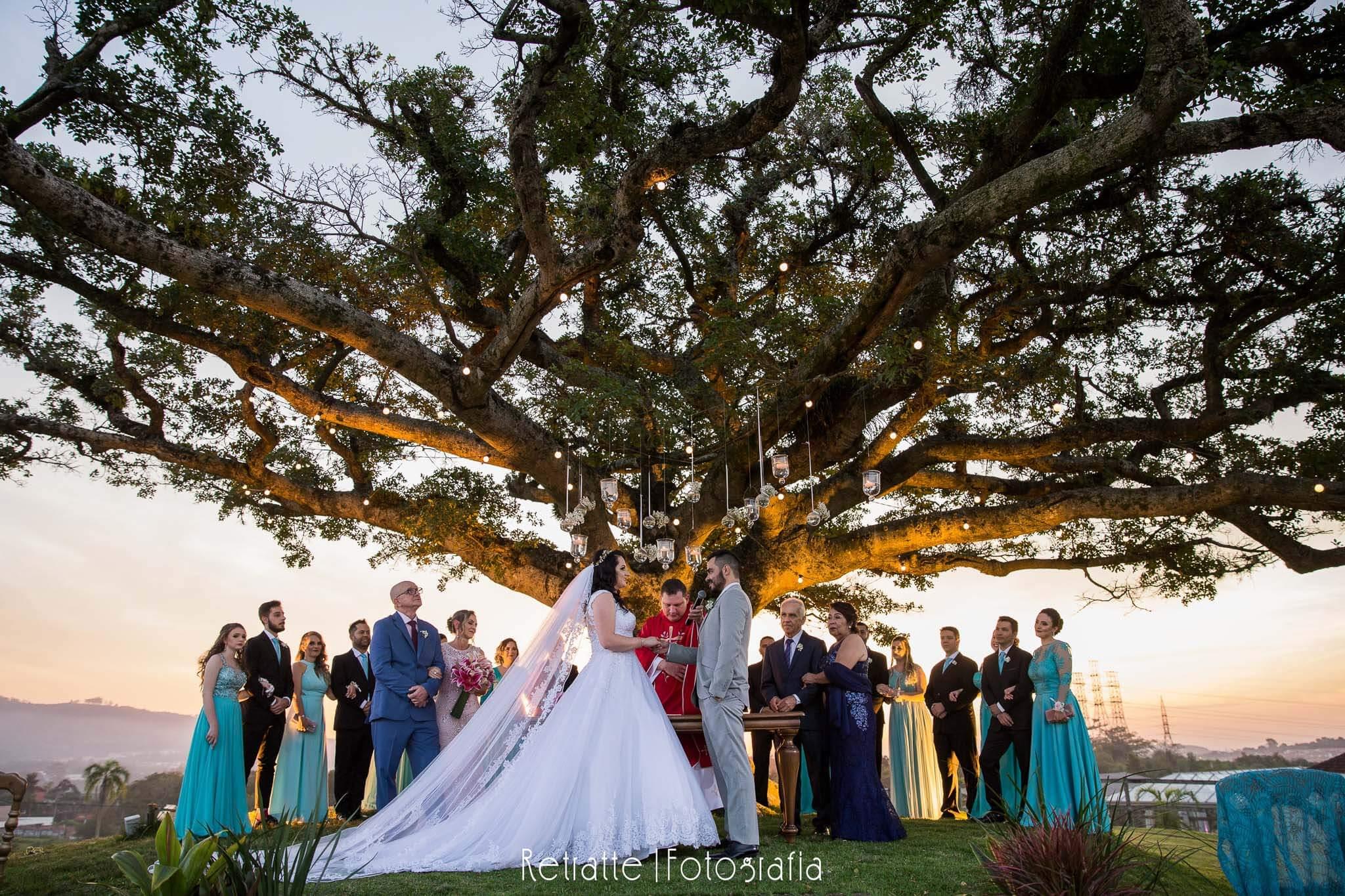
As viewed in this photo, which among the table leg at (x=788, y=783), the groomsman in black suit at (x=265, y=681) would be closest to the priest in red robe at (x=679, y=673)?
the table leg at (x=788, y=783)

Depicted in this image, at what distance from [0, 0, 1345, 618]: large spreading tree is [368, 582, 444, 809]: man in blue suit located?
2.42m

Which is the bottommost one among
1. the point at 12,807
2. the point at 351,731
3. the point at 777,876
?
the point at 777,876

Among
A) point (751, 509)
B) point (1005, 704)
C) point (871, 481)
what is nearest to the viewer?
point (1005, 704)

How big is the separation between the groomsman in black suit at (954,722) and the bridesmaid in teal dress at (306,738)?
5.30 meters

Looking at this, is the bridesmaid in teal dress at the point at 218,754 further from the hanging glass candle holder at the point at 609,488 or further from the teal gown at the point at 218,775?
the hanging glass candle holder at the point at 609,488

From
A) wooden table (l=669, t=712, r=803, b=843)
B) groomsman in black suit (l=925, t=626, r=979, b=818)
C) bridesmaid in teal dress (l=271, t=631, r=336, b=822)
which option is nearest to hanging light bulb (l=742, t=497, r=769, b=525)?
groomsman in black suit (l=925, t=626, r=979, b=818)

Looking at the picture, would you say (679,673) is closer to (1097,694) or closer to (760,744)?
(760,744)

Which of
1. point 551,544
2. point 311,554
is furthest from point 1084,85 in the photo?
point 311,554

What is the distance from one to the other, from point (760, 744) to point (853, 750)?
216cm

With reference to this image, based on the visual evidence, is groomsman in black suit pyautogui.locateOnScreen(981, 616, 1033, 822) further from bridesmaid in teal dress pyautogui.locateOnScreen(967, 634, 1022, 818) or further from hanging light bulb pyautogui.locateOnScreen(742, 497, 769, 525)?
hanging light bulb pyautogui.locateOnScreen(742, 497, 769, 525)

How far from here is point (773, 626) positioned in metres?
13.4

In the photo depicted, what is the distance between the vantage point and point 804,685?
6719 millimetres

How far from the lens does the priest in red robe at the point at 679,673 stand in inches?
256

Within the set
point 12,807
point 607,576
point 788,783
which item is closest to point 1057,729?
point 788,783
